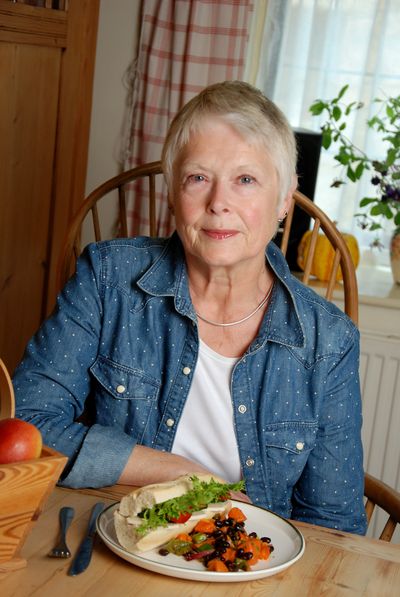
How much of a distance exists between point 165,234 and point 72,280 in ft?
4.18

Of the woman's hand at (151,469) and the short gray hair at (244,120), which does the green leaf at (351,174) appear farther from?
the woman's hand at (151,469)

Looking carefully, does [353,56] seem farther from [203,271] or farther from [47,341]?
[47,341]

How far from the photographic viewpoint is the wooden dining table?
1062 millimetres

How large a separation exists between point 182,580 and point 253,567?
0.09 m

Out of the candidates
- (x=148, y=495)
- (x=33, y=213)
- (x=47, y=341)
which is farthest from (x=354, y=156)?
(x=148, y=495)

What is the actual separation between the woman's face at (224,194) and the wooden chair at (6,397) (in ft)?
1.76

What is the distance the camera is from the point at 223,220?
156cm

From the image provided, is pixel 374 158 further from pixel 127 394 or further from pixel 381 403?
pixel 127 394

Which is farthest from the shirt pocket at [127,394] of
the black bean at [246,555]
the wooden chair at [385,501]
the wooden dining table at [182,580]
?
the black bean at [246,555]


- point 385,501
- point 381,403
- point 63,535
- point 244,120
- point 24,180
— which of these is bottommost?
point 381,403

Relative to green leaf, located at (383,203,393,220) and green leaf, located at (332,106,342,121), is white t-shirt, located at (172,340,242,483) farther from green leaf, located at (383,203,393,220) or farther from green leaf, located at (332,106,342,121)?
green leaf, located at (332,106,342,121)

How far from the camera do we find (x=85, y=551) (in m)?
1.13

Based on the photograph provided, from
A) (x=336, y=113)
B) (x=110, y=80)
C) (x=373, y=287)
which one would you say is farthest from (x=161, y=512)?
(x=110, y=80)

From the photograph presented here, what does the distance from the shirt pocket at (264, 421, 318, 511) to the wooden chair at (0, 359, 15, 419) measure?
58cm
